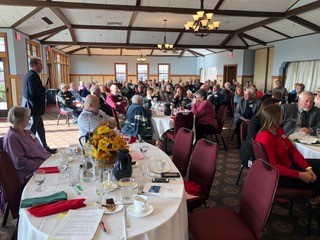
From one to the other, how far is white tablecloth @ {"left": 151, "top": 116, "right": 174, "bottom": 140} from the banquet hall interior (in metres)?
0.60

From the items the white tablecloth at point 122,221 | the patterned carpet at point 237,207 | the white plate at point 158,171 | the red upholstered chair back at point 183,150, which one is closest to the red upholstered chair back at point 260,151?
the red upholstered chair back at point 183,150

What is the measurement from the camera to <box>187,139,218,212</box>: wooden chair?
86.8 inches

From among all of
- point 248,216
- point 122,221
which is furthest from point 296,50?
point 122,221

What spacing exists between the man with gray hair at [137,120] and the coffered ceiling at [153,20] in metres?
3.95

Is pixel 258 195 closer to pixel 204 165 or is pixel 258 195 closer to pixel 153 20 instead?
pixel 204 165

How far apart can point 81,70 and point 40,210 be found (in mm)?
18799

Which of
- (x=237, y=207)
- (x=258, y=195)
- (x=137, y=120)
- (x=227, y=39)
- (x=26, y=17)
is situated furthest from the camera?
(x=227, y=39)

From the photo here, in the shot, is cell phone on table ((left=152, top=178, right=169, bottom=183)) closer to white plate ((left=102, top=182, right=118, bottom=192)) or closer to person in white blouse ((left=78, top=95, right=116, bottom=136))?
white plate ((left=102, top=182, right=118, bottom=192))

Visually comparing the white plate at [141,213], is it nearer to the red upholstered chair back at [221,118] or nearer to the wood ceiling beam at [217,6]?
the red upholstered chair back at [221,118]

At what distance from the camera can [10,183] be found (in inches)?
77.9

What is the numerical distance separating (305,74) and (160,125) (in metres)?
8.03

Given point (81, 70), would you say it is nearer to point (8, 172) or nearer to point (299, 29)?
point (299, 29)

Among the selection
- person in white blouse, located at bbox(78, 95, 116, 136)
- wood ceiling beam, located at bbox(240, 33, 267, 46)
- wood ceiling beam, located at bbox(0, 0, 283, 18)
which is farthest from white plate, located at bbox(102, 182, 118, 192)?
wood ceiling beam, located at bbox(240, 33, 267, 46)

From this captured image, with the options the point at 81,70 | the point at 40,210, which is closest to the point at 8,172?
the point at 40,210
